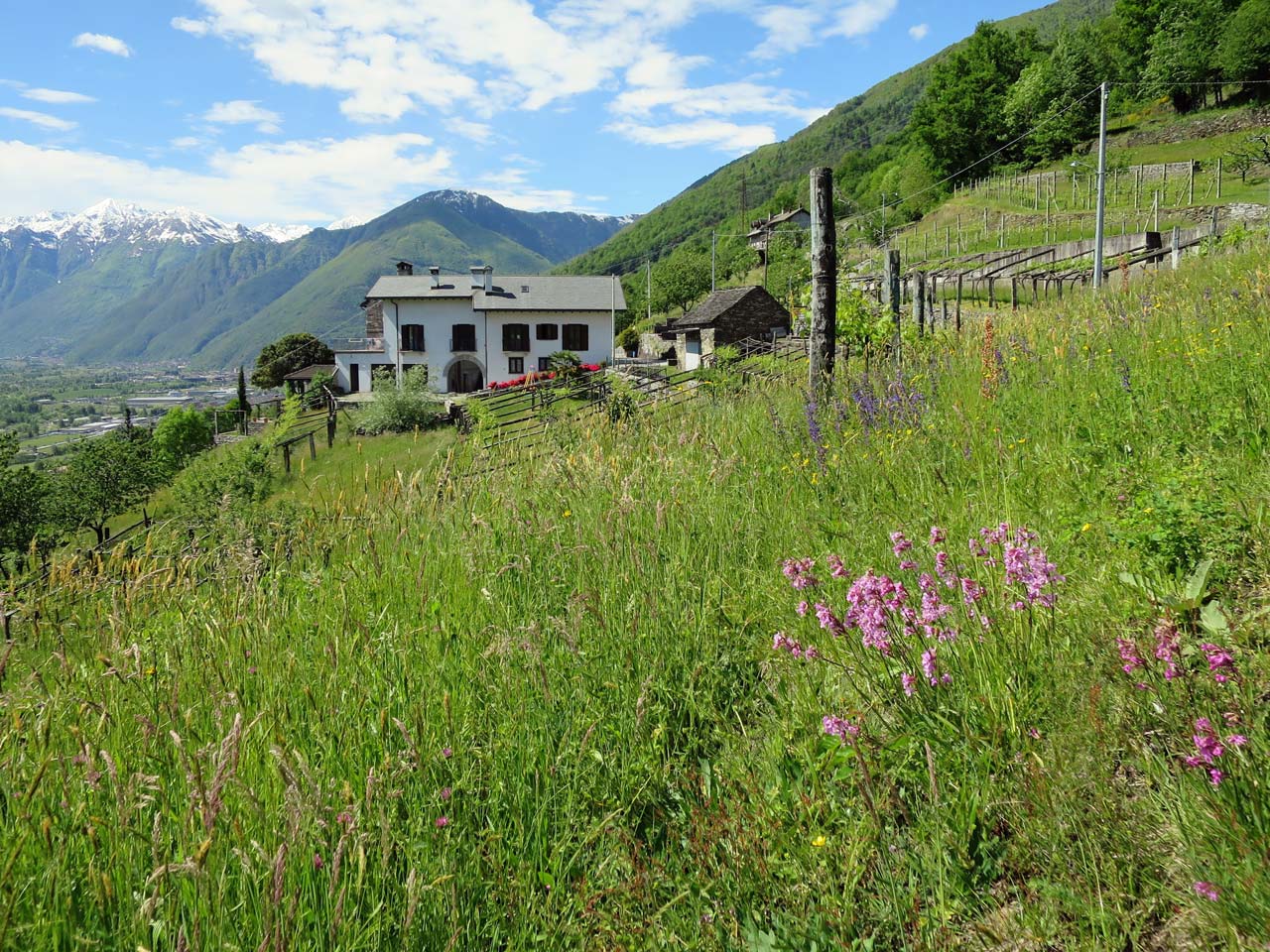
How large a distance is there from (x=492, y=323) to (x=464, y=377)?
19.5ft

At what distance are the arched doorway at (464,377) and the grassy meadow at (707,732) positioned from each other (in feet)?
206

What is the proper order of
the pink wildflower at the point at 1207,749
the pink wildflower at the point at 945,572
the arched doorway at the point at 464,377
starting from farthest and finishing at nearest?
the arched doorway at the point at 464,377 < the pink wildflower at the point at 945,572 < the pink wildflower at the point at 1207,749

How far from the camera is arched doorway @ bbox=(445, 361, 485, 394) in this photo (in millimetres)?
65188

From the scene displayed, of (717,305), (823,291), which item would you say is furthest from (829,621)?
(717,305)

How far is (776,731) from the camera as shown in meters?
2.54

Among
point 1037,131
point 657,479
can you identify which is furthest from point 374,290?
point 657,479

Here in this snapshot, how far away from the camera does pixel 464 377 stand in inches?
2621

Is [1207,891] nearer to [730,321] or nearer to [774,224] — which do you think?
[730,321]

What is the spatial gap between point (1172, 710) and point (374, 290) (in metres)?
69.4

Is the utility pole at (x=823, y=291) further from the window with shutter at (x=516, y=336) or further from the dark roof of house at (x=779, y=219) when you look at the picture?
the dark roof of house at (x=779, y=219)

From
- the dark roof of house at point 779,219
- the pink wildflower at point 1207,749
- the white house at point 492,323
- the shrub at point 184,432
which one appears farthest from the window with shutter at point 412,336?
the pink wildflower at point 1207,749

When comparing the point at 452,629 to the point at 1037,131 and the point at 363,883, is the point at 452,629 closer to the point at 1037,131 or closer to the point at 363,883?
the point at 363,883

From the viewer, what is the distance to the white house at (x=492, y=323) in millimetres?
62750

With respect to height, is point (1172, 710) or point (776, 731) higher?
point (1172, 710)
